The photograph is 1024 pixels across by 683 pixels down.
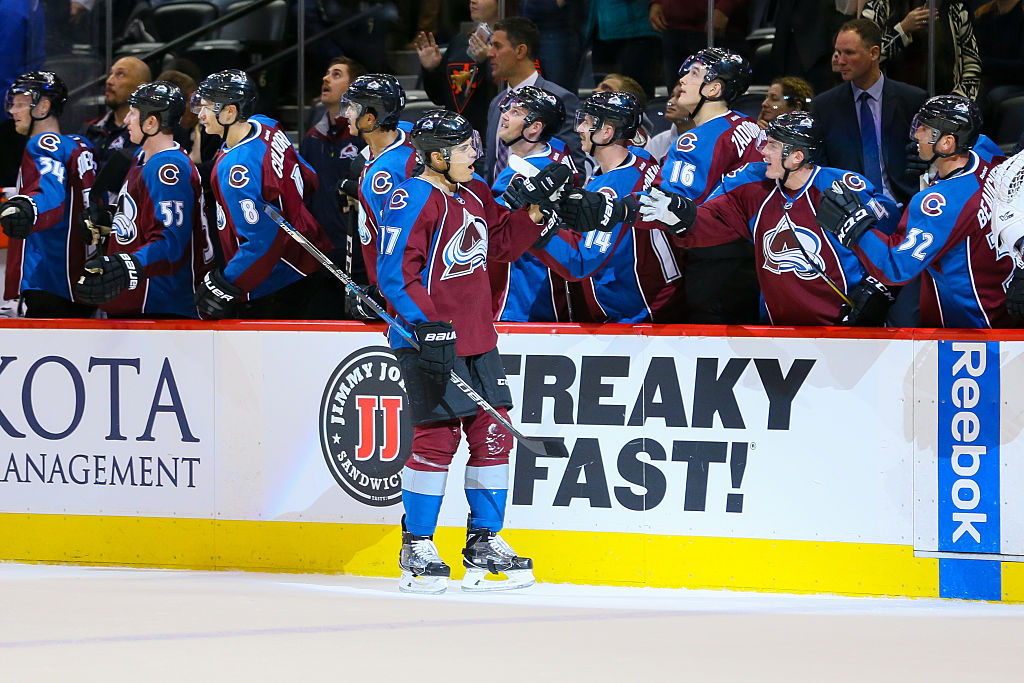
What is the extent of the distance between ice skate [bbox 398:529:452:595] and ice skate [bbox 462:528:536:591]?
0.09 metres

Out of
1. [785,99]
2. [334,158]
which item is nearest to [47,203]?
[334,158]

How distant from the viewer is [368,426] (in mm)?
5316

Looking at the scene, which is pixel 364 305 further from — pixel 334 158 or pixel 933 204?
pixel 933 204

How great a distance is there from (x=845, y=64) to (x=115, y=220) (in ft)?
10.1

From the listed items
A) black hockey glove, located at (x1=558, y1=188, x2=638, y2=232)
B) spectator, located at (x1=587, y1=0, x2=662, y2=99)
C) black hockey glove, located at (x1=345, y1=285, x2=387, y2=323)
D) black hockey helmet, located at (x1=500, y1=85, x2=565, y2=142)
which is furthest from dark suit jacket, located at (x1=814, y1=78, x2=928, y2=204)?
black hockey glove, located at (x1=345, y1=285, x2=387, y2=323)

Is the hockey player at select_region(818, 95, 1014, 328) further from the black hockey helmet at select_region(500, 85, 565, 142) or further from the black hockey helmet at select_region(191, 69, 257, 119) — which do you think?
the black hockey helmet at select_region(191, 69, 257, 119)

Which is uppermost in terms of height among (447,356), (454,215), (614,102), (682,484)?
(614,102)

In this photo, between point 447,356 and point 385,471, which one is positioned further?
point 385,471

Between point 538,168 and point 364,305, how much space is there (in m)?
0.83

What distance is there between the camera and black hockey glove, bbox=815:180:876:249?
4.84 meters

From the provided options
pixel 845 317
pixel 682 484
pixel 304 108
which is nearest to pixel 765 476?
pixel 682 484

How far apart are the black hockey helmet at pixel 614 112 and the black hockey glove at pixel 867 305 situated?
105cm

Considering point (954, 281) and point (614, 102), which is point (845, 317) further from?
point (614, 102)

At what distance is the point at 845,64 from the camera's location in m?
5.84
